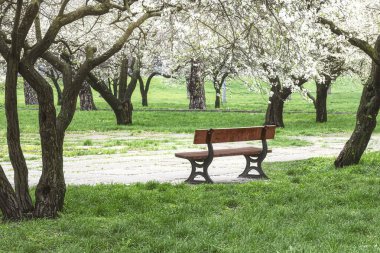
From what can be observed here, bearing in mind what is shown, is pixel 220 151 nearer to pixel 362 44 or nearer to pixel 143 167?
pixel 143 167

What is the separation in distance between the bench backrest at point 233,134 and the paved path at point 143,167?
76 cm

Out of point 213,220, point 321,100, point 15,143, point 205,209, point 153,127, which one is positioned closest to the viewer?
point 213,220

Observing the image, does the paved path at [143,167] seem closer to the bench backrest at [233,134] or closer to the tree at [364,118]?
the bench backrest at [233,134]

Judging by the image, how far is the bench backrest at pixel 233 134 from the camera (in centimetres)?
1187

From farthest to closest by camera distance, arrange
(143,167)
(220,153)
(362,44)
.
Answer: (143,167) → (362,44) → (220,153)

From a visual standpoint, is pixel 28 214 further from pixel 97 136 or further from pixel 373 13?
pixel 373 13

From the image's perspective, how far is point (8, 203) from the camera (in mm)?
8281

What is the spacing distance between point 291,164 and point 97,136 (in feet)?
35.3

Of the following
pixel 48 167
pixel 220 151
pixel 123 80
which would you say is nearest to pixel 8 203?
pixel 48 167

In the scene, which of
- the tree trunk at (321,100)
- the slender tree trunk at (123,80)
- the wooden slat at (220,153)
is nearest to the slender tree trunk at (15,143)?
the wooden slat at (220,153)

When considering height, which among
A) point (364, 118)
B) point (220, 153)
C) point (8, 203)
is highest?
point (364, 118)

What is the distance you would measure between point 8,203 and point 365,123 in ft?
25.3

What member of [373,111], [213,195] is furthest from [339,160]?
[213,195]

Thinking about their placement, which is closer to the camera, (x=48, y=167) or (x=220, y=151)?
(x=48, y=167)
